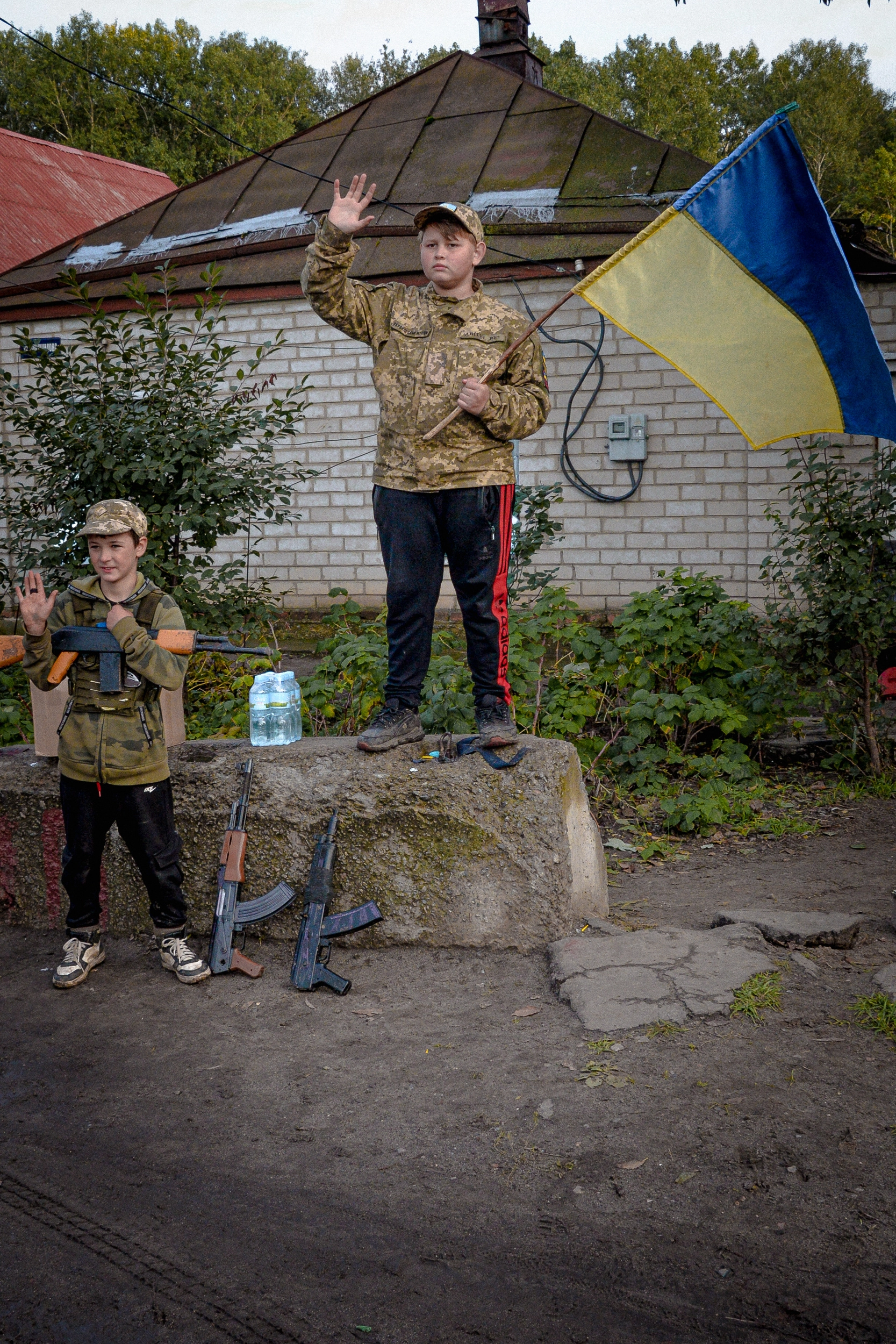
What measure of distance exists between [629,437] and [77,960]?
284 inches

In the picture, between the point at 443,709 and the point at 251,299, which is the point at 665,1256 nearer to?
the point at 443,709

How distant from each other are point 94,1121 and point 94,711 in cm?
127

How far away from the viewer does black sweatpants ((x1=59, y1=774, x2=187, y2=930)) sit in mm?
3428

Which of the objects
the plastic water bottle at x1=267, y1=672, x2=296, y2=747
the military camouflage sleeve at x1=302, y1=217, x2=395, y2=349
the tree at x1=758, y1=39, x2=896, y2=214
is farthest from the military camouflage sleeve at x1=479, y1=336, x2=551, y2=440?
the tree at x1=758, y1=39, x2=896, y2=214

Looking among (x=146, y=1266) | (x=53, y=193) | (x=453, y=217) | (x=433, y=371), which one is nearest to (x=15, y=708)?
(x=433, y=371)

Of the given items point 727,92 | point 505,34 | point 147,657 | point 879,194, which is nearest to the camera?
point 147,657

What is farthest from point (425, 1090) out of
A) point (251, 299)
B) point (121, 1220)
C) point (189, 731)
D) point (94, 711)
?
point (251, 299)

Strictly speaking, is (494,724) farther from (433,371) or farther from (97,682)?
(97,682)

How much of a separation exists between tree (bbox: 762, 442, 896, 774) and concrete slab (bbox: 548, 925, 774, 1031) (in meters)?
2.24

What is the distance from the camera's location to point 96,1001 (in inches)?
134

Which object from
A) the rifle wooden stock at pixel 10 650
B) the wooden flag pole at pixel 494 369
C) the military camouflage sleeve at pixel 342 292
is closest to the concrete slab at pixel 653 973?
the wooden flag pole at pixel 494 369

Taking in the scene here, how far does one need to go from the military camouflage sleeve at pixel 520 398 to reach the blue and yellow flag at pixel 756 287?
30cm

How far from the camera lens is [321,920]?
3.54 meters

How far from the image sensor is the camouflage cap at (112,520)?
3307 mm
